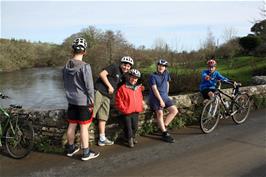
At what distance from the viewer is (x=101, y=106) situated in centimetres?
650

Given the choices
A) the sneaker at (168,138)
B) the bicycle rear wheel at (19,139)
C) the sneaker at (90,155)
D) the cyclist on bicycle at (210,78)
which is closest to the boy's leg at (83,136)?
the sneaker at (90,155)

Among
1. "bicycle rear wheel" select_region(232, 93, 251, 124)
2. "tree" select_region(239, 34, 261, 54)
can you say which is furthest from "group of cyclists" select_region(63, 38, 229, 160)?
"tree" select_region(239, 34, 261, 54)

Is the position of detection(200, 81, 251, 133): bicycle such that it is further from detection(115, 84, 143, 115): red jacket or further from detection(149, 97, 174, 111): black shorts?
detection(115, 84, 143, 115): red jacket

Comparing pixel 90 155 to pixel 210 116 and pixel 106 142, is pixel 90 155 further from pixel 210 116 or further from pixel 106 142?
pixel 210 116

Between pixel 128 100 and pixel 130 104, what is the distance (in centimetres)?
9

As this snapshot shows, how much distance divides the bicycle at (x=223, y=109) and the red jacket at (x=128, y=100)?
160 cm

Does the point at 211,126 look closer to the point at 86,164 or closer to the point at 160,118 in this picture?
the point at 160,118

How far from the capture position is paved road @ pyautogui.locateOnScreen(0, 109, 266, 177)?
17.2 ft

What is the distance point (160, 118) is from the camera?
23.1 ft

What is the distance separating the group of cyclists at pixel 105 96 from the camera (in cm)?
570

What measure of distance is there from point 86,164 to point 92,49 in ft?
76.0

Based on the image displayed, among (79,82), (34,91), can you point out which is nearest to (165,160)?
(79,82)

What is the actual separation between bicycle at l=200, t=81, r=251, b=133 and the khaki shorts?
2153 millimetres

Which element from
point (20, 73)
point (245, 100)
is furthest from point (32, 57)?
point (245, 100)
